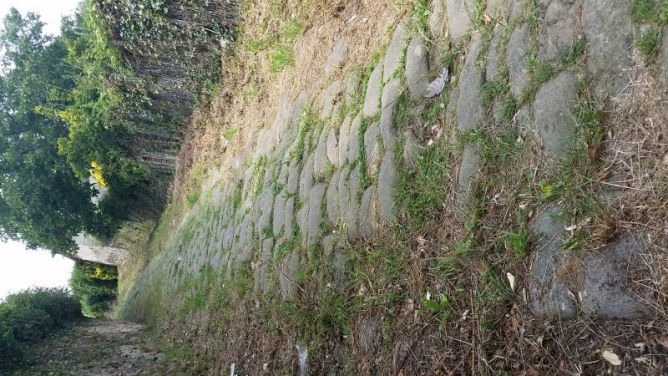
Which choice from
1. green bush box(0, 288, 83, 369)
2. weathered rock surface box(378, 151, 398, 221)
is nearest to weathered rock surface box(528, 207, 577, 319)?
weathered rock surface box(378, 151, 398, 221)

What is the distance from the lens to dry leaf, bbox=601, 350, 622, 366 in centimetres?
148

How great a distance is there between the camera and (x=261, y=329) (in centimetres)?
391

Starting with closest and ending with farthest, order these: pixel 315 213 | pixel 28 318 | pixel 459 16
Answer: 1. pixel 459 16
2. pixel 315 213
3. pixel 28 318

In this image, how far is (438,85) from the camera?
2.57 metres

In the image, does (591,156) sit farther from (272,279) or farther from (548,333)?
(272,279)

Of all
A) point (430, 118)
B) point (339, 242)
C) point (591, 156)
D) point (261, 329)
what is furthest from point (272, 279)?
point (591, 156)

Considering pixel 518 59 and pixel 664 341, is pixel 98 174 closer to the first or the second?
pixel 518 59

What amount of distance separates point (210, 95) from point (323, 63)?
375cm

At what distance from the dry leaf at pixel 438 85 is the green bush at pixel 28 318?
20.5 ft

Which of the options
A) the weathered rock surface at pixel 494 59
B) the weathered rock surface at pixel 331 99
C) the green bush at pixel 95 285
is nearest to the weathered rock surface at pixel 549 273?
the weathered rock surface at pixel 494 59

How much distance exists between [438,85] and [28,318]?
7.58 metres

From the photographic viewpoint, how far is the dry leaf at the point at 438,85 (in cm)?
255

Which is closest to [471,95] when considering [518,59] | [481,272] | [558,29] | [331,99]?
[518,59]

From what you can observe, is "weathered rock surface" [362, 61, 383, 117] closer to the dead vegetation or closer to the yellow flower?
the dead vegetation
